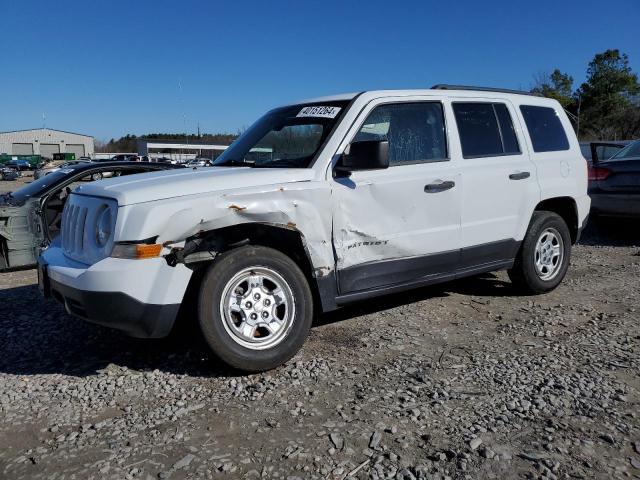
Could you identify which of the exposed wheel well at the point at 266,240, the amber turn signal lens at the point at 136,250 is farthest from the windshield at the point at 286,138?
the amber turn signal lens at the point at 136,250

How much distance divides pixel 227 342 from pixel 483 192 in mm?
2601

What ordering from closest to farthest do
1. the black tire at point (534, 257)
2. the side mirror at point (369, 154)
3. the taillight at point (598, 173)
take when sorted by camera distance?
the side mirror at point (369, 154)
the black tire at point (534, 257)
the taillight at point (598, 173)

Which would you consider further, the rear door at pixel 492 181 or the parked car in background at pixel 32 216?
the parked car in background at pixel 32 216

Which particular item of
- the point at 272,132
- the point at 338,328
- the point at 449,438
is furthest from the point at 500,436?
the point at 272,132

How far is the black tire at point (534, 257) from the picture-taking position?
5.31 meters

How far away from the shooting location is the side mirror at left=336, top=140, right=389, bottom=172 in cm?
381

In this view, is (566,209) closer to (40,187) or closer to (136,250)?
(136,250)

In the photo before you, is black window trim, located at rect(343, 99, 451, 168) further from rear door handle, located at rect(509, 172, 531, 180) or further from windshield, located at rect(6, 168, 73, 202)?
windshield, located at rect(6, 168, 73, 202)

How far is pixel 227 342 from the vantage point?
3.53 m

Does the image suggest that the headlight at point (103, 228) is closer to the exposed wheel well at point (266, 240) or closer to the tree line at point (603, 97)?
the exposed wheel well at point (266, 240)

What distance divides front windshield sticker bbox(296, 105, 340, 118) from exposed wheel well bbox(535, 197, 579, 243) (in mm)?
2521

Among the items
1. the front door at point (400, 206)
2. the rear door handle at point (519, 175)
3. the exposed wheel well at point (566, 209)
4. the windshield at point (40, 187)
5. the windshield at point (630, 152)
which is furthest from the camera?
the windshield at point (630, 152)

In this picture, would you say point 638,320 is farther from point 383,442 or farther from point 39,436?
point 39,436

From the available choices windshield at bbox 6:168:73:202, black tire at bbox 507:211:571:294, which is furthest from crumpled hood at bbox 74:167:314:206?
windshield at bbox 6:168:73:202
